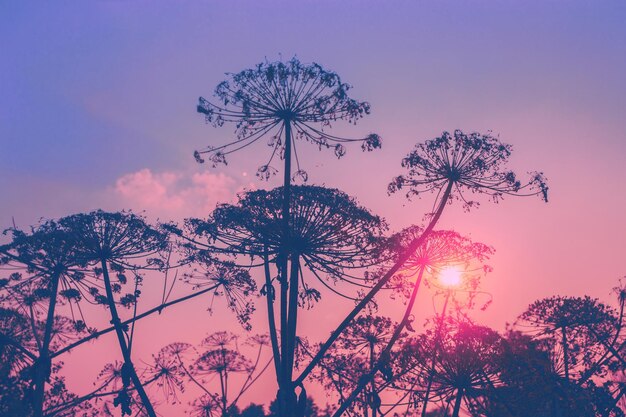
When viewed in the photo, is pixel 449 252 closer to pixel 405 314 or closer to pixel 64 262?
pixel 405 314

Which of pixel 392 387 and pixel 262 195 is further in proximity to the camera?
pixel 392 387

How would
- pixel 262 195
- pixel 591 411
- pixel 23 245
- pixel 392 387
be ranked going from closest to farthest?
pixel 262 195 < pixel 392 387 < pixel 23 245 < pixel 591 411

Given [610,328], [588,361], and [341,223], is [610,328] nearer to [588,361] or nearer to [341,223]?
[588,361]

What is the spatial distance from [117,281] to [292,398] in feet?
42.6

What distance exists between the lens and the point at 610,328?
2862 centimetres

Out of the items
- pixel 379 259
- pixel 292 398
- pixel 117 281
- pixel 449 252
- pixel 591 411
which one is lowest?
pixel 292 398

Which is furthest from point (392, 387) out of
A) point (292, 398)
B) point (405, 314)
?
point (292, 398)

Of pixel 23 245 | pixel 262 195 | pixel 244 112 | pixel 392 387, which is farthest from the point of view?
pixel 23 245

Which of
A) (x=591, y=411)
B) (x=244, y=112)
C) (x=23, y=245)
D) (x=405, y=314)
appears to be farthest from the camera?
(x=591, y=411)

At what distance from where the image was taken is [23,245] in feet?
82.0

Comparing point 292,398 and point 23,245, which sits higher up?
point 23,245

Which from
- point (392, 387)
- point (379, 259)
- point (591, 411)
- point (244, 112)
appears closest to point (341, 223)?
point (379, 259)

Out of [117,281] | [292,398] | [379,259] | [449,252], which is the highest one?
[117,281]

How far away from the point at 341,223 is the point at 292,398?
17.0ft
